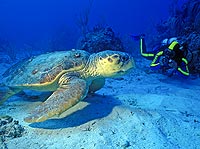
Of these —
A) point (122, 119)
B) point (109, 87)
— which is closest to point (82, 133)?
point (122, 119)

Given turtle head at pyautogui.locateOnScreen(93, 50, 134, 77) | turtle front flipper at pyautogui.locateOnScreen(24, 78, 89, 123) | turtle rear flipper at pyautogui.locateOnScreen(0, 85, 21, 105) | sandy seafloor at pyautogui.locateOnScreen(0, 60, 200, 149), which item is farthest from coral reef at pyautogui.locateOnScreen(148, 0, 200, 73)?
turtle rear flipper at pyautogui.locateOnScreen(0, 85, 21, 105)

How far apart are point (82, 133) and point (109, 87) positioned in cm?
368

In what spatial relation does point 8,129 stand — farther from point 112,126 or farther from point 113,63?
point 113,63

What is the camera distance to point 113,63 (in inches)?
158

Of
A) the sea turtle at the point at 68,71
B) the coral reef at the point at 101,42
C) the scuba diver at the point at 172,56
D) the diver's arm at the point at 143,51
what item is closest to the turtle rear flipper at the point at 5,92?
the sea turtle at the point at 68,71

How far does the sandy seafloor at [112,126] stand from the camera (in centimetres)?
302

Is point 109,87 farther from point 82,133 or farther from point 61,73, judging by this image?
point 82,133

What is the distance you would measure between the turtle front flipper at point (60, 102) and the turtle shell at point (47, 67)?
0.64m

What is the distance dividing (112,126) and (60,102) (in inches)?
38.8

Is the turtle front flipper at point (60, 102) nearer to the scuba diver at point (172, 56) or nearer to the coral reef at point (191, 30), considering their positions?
the scuba diver at point (172, 56)

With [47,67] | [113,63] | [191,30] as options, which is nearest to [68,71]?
[47,67]

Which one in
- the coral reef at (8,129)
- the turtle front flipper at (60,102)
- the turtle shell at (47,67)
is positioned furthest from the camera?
the turtle shell at (47,67)

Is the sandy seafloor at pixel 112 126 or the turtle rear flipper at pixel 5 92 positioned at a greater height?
the turtle rear flipper at pixel 5 92

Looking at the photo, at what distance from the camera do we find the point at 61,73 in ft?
13.7
